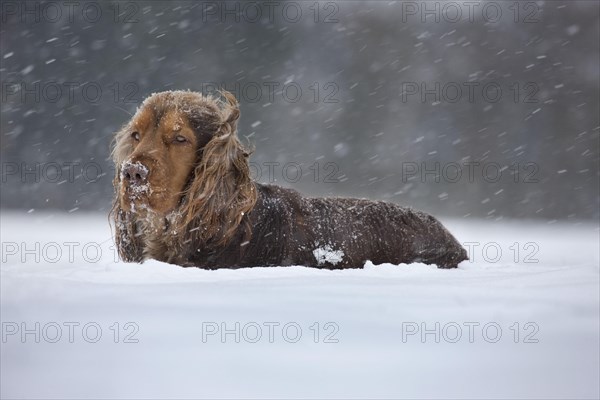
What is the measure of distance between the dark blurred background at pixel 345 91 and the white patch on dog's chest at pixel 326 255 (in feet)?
39.4

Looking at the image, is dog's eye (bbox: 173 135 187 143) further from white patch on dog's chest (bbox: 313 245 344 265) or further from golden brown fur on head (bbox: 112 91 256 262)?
white patch on dog's chest (bbox: 313 245 344 265)

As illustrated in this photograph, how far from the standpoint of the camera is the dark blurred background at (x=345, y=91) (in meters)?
17.0

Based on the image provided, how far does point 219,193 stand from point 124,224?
28.1 inches

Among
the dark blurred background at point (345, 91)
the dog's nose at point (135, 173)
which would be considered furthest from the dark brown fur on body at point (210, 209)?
the dark blurred background at point (345, 91)

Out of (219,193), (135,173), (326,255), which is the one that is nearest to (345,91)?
(326,255)

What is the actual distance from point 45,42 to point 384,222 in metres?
15.6

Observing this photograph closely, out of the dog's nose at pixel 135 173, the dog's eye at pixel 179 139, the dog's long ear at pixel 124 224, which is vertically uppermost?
the dog's eye at pixel 179 139

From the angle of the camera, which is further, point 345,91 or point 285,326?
point 345,91

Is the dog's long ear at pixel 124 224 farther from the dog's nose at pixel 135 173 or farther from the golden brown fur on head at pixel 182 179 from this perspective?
the dog's nose at pixel 135 173

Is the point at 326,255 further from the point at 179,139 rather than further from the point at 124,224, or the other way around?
the point at 124,224

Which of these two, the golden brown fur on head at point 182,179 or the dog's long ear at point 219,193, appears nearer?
the golden brown fur on head at point 182,179

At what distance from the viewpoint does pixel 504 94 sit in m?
19.7

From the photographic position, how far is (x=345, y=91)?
1947 centimetres

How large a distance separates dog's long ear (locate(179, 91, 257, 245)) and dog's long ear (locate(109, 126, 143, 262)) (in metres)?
0.42
